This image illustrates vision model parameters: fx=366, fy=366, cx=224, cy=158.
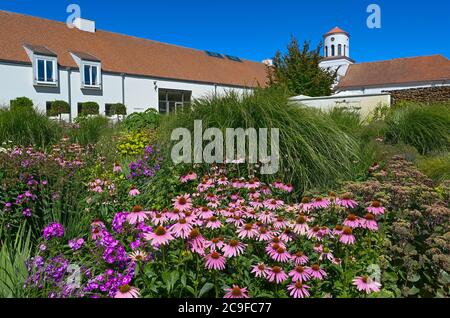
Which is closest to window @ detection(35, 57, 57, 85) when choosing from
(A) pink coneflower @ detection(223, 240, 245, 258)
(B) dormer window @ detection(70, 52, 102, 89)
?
(B) dormer window @ detection(70, 52, 102, 89)

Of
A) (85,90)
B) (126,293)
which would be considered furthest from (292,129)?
(85,90)

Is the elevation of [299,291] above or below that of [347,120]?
below

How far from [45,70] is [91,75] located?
2.91 meters

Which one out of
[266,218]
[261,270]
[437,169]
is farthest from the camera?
[437,169]

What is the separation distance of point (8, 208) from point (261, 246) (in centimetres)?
188

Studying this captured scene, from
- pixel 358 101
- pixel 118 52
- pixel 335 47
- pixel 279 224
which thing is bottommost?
pixel 279 224

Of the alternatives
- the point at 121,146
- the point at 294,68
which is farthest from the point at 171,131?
the point at 294,68

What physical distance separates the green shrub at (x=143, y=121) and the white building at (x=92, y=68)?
36.7 feet

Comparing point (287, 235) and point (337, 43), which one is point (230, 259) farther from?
point (337, 43)

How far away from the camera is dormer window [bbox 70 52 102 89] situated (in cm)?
2391

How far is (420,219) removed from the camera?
237cm

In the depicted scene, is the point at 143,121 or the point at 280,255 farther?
the point at 143,121

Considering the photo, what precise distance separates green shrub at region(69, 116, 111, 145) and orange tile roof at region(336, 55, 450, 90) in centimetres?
3811

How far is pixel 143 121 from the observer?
22.2 ft
